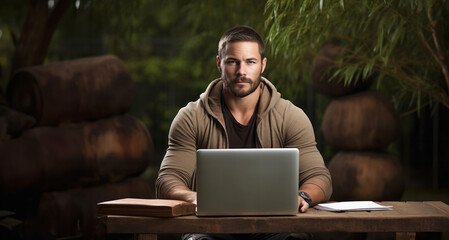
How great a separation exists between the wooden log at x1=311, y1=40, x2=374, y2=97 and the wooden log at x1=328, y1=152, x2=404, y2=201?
0.53m

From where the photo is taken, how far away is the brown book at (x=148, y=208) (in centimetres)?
235

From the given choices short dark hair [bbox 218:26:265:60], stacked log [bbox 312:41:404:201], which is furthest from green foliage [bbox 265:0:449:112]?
short dark hair [bbox 218:26:265:60]

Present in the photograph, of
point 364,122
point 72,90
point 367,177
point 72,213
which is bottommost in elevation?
point 72,213

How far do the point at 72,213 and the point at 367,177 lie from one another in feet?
7.66

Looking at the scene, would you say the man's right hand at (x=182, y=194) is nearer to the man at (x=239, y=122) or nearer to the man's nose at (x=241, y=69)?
the man at (x=239, y=122)

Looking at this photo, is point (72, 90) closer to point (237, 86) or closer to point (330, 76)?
point (330, 76)

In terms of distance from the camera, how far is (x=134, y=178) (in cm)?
593

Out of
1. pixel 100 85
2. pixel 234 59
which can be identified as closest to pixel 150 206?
pixel 234 59

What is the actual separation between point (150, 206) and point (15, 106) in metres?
3.23

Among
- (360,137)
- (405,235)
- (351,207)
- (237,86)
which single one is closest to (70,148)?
(360,137)

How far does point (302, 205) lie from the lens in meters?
2.53

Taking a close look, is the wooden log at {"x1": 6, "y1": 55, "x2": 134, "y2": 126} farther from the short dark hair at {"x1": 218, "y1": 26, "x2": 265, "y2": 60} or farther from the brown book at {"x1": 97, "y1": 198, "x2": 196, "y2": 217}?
the brown book at {"x1": 97, "y1": 198, "x2": 196, "y2": 217}

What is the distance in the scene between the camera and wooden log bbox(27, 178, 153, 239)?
518cm

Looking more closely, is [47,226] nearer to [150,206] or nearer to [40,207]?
[40,207]
